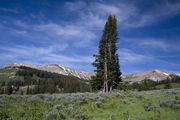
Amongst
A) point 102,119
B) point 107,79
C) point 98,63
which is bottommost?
point 102,119

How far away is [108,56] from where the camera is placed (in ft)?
182

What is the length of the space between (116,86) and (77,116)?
4420 centimetres

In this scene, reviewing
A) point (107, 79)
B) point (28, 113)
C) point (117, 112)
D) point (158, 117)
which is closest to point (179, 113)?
point (158, 117)

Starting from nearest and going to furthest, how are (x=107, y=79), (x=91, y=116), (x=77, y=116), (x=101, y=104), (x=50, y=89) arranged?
(x=77, y=116) → (x=91, y=116) → (x=101, y=104) → (x=107, y=79) → (x=50, y=89)

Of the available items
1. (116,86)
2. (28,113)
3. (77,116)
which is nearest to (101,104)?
(77,116)

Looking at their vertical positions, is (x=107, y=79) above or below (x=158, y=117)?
above

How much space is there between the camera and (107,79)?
53.9 meters

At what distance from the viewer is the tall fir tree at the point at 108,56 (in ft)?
180

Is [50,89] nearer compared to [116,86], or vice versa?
[116,86]

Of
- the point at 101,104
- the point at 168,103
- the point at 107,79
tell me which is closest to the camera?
the point at 168,103

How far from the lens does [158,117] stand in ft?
48.0

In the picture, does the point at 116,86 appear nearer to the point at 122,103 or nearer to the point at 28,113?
the point at 122,103

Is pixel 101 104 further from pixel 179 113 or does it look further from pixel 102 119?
pixel 179 113

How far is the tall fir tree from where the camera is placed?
54931 millimetres
